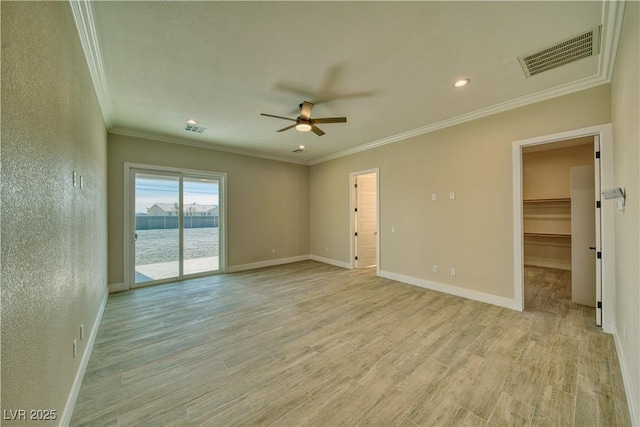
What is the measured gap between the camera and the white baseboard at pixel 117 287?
423cm

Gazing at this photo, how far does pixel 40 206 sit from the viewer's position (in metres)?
1.25

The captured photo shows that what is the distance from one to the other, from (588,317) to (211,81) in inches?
219

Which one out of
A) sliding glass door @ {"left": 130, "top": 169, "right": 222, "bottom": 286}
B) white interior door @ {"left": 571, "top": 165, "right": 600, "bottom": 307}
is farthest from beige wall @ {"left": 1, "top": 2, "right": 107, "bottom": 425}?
white interior door @ {"left": 571, "top": 165, "right": 600, "bottom": 307}

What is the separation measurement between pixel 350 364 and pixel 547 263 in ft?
21.7

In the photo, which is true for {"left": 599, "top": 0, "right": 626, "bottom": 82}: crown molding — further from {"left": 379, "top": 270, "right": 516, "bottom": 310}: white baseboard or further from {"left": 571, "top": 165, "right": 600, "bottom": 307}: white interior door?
{"left": 379, "top": 270, "right": 516, "bottom": 310}: white baseboard

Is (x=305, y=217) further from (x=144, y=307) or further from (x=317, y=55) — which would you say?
(x=317, y=55)

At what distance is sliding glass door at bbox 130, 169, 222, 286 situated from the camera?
15.2 feet

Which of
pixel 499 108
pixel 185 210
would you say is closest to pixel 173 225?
pixel 185 210

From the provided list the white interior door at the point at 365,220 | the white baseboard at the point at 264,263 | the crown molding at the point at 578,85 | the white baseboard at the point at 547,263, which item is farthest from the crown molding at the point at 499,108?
the white baseboard at the point at 547,263

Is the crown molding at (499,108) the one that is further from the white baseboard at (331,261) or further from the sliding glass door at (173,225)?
A: the sliding glass door at (173,225)

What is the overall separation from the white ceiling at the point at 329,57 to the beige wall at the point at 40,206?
0.64 meters

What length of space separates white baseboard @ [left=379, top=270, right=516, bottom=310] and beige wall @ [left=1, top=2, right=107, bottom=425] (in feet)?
15.1

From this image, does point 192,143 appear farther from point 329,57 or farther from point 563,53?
point 563,53

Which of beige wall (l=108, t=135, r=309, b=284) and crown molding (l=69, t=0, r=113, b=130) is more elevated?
crown molding (l=69, t=0, r=113, b=130)
